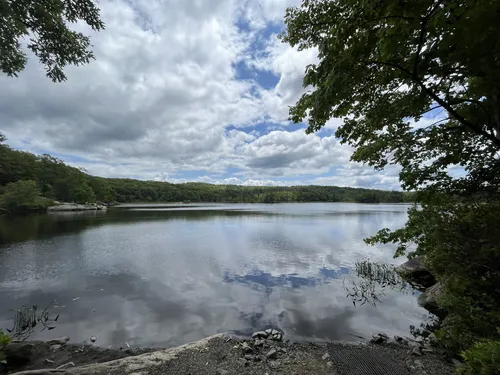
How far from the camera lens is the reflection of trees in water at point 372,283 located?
10952 mm

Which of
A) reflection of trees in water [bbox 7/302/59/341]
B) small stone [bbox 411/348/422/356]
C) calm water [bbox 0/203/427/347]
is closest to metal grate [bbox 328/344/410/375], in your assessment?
small stone [bbox 411/348/422/356]

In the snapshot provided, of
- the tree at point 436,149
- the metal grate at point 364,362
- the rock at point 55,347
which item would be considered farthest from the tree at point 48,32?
the metal grate at point 364,362

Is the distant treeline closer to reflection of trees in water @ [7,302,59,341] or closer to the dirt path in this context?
the dirt path

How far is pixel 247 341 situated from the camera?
6934 millimetres

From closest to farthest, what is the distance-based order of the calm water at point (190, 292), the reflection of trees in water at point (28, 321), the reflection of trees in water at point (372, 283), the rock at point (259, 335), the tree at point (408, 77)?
the tree at point (408, 77) → the rock at point (259, 335) → the reflection of trees in water at point (28, 321) → the calm water at point (190, 292) → the reflection of trees in water at point (372, 283)

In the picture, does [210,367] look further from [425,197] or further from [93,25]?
[93,25]

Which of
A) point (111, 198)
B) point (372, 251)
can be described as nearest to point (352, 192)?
point (111, 198)

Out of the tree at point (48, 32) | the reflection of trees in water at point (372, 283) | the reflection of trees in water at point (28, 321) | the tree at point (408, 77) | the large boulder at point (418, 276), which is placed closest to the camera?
the tree at point (408, 77)

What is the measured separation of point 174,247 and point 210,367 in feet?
56.0

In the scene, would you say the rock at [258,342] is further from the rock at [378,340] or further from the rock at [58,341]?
the rock at [58,341]

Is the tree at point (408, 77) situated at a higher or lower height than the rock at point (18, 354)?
higher

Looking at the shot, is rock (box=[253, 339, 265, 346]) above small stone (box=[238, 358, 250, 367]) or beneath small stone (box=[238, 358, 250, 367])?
beneath

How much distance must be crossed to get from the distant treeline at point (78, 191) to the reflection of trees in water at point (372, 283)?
4.57 metres

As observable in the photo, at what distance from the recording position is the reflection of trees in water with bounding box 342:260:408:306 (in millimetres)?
10952
